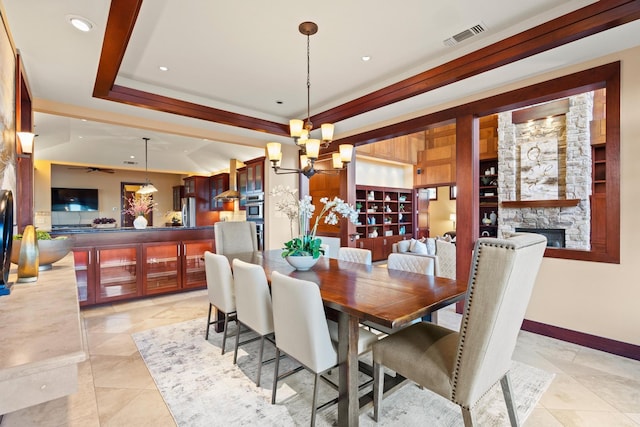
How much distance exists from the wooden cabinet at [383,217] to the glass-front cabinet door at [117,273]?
469 cm

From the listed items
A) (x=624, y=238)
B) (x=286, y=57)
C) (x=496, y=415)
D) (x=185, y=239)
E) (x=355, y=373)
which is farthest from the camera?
(x=185, y=239)

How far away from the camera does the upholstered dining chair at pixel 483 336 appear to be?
52.0 inches

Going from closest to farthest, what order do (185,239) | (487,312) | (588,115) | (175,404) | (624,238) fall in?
(487,312)
(175,404)
(624,238)
(185,239)
(588,115)

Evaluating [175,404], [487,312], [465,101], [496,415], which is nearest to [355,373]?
[487,312]

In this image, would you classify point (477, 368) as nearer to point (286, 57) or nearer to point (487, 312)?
point (487, 312)

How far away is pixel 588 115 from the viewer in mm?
5473

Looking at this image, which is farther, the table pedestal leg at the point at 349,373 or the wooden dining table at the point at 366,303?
the table pedestal leg at the point at 349,373

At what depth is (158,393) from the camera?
222 centimetres

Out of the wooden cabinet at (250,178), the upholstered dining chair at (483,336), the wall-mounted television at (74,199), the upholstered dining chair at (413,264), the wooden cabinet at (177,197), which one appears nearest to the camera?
the upholstered dining chair at (483,336)

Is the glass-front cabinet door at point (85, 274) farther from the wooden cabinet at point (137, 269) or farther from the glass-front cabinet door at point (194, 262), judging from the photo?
the glass-front cabinet door at point (194, 262)

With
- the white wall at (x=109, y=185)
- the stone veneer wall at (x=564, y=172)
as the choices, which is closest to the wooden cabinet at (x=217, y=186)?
the white wall at (x=109, y=185)

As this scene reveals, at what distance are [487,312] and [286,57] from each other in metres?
2.88

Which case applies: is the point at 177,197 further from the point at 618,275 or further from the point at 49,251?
the point at 618,275

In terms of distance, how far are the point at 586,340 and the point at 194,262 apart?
4.99m
